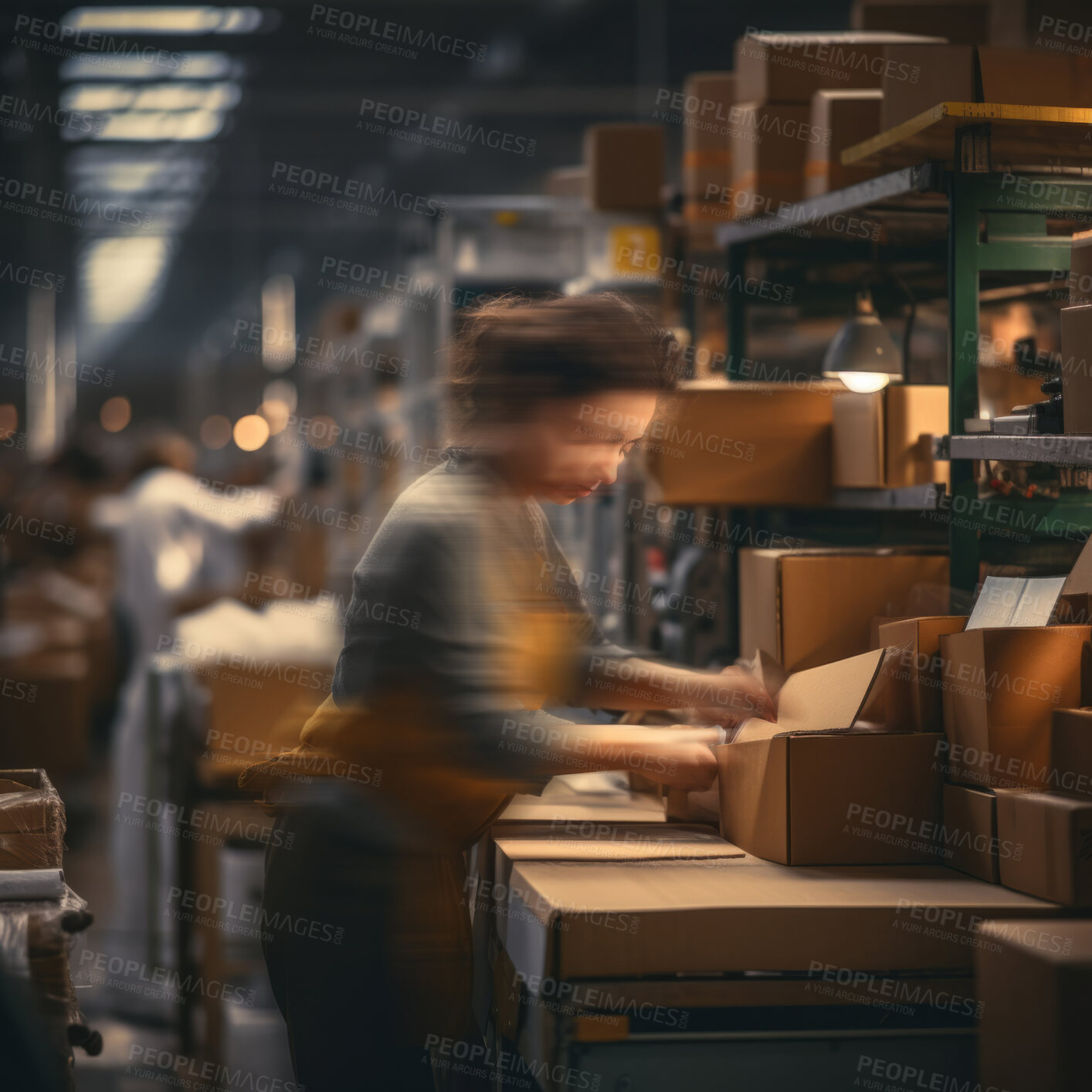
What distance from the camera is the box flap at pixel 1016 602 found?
223 cm

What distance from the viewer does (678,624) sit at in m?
4.19

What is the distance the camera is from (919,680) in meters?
2.24

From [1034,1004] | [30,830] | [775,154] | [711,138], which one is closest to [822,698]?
[1034,1004]

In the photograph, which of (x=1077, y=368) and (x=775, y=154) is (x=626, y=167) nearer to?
(x=775, y=154)

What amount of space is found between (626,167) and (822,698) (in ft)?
10.7

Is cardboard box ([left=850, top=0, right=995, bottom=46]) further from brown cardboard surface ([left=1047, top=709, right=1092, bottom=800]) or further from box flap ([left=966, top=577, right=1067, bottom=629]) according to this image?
brown cardboard surface ([left=1047, top=709, right=1092, bottom=800])

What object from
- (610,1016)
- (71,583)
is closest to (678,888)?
(610,1016)

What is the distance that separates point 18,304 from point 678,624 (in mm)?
13906

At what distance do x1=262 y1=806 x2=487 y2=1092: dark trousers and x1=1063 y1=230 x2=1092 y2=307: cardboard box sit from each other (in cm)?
141

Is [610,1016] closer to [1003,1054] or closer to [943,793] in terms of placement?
[1003,1054]

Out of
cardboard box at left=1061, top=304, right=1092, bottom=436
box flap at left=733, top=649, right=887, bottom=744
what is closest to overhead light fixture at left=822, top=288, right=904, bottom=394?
cardboard box at left=1061, top=304, right=1092, bottom=436

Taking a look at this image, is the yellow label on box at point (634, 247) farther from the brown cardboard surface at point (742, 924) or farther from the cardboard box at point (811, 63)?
the brown cardboard surface at point (742, 924)

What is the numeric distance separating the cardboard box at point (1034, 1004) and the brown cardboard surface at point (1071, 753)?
30 cm

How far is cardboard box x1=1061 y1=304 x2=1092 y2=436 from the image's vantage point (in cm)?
215
